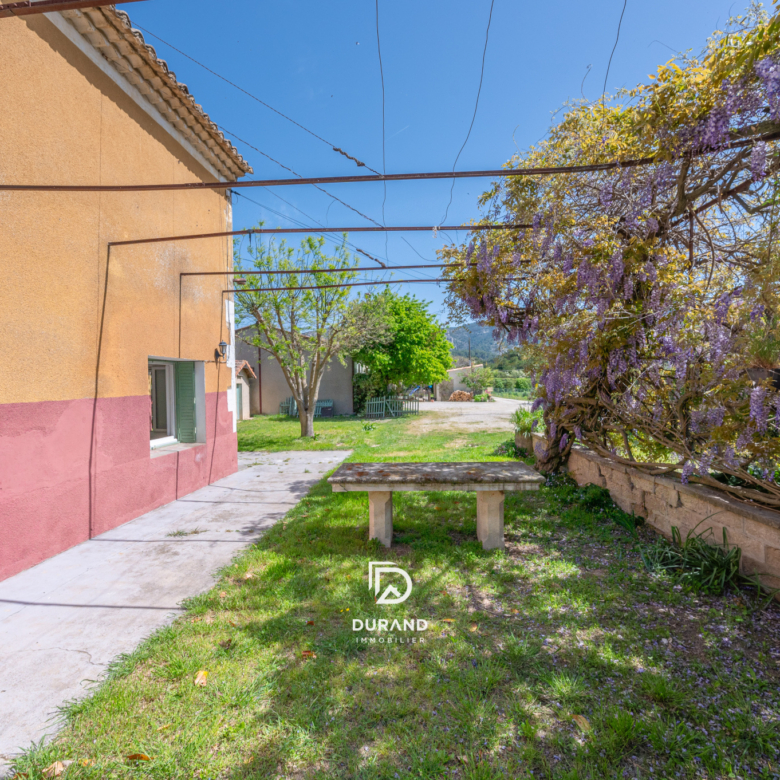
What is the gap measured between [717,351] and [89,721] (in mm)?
5041

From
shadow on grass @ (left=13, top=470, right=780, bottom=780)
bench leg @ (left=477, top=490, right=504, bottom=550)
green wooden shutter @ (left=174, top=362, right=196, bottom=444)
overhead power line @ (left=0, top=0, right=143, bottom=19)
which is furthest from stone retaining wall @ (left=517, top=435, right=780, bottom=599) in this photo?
green wooden shutter @ (left=174, top=362, right=196, bottom=444)

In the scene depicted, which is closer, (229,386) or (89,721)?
(89,721)

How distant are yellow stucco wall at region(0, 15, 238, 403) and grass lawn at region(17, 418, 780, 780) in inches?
109

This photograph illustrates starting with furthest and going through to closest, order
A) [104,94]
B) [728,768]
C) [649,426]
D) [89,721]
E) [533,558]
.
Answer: [104,94]
[649,426]
[533,558]
[89,721]
[728,768]

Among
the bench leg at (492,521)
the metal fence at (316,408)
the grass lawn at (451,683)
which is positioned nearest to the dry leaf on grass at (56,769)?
the grass lawn at (451,683)

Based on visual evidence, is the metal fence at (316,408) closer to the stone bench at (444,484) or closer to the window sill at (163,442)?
the window sill at (163,442)

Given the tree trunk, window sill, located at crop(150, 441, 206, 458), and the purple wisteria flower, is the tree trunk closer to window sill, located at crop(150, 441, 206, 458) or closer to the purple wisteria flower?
window sill, located at crop(150, 441, 206, 458)

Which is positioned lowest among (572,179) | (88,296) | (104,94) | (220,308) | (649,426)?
(649,426)

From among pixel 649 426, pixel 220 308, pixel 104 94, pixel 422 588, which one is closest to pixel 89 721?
pixel 422 588

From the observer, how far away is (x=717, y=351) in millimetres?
3768

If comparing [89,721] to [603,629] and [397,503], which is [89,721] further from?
[397,503]

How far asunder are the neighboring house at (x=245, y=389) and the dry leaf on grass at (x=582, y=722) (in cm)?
1990

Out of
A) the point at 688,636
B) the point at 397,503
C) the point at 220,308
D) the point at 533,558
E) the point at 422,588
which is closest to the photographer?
the point at 688,636

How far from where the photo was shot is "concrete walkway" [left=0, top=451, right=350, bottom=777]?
2.40 metres
